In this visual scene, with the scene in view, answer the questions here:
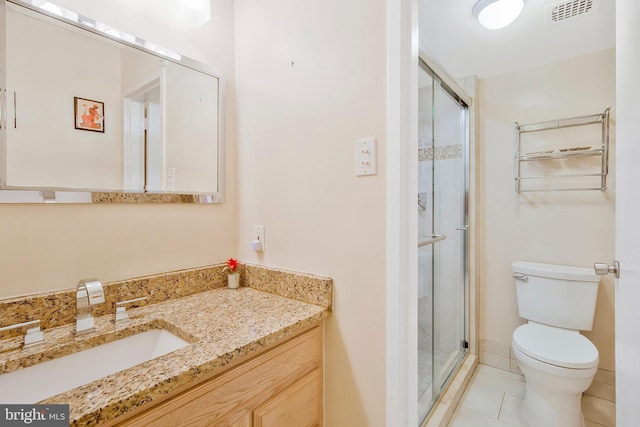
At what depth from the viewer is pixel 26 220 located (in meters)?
0.86

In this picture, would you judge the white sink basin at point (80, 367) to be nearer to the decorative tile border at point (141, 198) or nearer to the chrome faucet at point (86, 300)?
the chrome faucet at point (86, 300)

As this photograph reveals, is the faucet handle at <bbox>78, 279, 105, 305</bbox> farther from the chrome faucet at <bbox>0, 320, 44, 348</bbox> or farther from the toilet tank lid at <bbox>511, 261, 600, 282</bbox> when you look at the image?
the toilet tank lid at <bbox>511, 261, 600, 282</bbox>

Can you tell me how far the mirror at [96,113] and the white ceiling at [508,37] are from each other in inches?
49.1

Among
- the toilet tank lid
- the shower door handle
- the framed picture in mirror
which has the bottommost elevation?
the toilet tank lid

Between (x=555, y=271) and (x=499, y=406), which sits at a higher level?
(x=555, y=271)

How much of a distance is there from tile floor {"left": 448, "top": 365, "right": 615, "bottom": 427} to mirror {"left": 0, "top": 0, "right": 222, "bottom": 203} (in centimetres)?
184

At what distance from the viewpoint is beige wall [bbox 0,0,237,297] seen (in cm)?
86

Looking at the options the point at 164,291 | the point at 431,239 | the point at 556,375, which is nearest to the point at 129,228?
the point at 164,291

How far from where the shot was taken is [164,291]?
1124mm

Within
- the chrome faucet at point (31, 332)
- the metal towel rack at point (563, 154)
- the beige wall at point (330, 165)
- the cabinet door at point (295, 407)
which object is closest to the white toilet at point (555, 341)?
the metal towel rack at point (563, 154)

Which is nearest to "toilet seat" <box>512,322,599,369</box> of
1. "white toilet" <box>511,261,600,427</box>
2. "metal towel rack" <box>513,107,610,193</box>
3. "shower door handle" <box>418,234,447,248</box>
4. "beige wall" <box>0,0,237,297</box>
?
"white toilet" <box>511,261,600,427</box>

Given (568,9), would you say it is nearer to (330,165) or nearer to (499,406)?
(330,165)

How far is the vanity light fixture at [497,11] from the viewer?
1.35 metres

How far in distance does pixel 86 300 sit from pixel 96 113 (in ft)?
2.00
